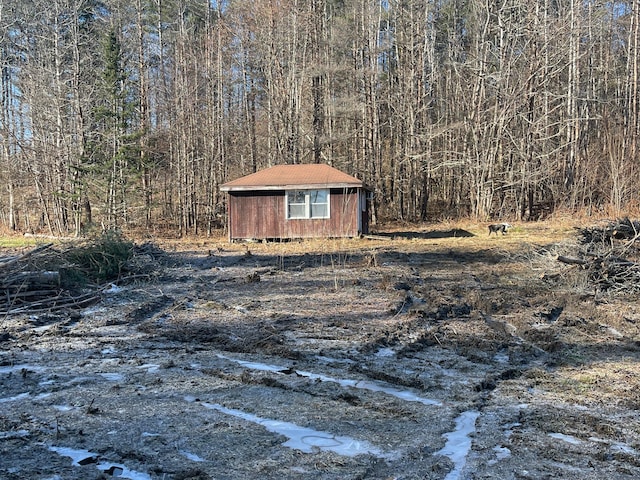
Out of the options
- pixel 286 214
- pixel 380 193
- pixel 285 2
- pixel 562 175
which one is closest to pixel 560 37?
pixel 562 175

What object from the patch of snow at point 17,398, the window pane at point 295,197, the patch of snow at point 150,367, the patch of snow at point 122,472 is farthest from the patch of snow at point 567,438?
the window pane at point 295,197

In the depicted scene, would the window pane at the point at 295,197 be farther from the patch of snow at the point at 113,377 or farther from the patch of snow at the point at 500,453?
the patch of snow at the point at 500,453

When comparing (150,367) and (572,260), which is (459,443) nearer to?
(150,367)

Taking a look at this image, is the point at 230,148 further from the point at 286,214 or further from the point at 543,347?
the point at 543,347

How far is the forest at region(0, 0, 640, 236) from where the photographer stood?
23.4 meters

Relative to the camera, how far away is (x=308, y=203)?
19.7m

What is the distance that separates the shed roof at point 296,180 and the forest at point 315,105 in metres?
6.39

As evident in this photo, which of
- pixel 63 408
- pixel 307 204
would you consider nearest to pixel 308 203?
pixel 307 204

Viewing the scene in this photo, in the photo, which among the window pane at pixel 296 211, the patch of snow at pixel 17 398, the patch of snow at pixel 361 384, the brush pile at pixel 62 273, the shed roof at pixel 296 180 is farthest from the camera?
the window pane at pixel 296 211

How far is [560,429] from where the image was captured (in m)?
3.52

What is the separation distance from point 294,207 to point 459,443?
55.4 feet

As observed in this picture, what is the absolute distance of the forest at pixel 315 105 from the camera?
2339 cm

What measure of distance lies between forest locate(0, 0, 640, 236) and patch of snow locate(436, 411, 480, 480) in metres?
18.9

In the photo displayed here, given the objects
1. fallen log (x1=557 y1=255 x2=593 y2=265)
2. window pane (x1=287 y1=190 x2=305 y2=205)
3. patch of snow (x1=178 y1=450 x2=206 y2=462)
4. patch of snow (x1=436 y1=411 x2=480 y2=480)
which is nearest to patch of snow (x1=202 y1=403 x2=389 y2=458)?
patch of snow (x1=436 y1=411 x2=480 y2=480)
